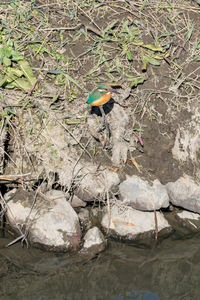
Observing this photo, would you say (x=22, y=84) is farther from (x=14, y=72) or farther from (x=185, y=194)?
(x=185, y=194)

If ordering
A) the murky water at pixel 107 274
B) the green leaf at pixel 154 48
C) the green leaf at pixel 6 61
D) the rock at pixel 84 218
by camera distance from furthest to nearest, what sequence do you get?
the green leaf at pixel 154 48 → the green leaf at pixel 6 61 → the rock at pixel 84 218 → the murky water at pixel 107 274

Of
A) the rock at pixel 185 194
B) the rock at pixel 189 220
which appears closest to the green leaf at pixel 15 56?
the rock at pixel 185 194

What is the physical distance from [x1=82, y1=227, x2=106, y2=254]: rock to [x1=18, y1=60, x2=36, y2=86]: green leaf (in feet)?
6.19

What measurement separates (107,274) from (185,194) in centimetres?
134

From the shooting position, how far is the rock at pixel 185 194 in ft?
13.8

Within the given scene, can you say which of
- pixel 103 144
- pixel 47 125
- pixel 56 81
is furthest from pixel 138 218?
pixel 56 81

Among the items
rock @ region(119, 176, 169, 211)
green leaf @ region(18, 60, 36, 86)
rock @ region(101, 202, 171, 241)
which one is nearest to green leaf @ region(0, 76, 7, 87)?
green leaf @ region(18, 60, 36, 86)

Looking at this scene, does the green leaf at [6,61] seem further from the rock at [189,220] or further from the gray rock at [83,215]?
the rock at [189,220]

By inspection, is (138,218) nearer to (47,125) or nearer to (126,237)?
(126,237)

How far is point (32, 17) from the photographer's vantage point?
15.6ft

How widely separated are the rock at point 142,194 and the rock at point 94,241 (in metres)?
0.51

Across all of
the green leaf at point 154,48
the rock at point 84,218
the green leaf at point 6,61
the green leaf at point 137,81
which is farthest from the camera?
the green leaf at point 154,48

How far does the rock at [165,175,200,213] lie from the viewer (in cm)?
421

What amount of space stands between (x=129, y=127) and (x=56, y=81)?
1.06m
